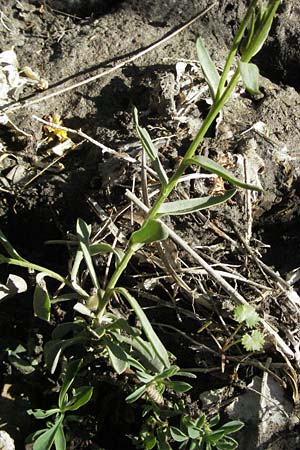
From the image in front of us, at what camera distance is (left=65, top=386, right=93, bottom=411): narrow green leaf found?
194 cm

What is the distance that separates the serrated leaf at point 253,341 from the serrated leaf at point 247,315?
1.8 inches

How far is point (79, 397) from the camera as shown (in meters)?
1.98

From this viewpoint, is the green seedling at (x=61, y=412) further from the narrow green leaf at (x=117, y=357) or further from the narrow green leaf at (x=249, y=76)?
the narrow green leaf at (x=249, y=76)

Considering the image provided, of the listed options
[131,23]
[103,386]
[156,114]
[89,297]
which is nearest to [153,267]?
[89,297]

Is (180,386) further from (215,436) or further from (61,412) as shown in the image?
(61,412)

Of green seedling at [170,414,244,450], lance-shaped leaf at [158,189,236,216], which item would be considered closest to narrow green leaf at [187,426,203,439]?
green seedling at [170,414,244,450]

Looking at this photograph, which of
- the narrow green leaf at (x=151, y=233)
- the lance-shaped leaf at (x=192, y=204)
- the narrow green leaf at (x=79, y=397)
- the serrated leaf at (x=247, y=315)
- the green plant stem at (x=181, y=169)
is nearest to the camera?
the green plant stem at (x=181, y=169)

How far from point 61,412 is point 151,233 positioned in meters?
0.73

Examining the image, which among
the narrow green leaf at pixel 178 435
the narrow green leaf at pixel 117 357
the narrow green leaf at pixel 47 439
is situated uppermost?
the narrow green leaf at pixel 117 357

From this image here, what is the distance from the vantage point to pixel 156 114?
2.42m

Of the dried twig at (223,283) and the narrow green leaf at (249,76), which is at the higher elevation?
the narrow green leaf at (249,76)

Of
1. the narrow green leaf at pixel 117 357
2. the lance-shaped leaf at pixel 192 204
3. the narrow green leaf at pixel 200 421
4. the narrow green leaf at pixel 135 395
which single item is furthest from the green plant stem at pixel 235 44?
the narrow green leaf at pixel 200 421

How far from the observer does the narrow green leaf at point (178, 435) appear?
198 centimetres

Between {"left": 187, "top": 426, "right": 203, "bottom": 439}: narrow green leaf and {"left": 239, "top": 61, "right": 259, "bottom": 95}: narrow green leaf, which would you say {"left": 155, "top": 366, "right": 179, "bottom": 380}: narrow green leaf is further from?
{"left": 239, "top": 61, "right": 259, "bottom": 95}: narrow green leaf
